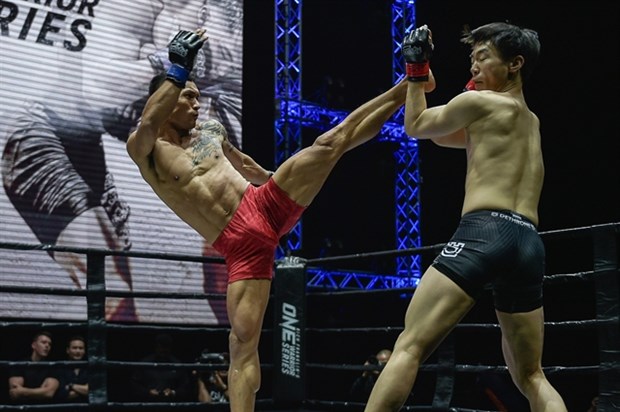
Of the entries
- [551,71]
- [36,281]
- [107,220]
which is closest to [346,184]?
[551,71]

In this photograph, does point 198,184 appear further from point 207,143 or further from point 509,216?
point 509,216

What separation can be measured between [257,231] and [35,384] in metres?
2.42

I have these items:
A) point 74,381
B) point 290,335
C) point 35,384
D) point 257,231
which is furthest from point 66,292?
point 257,231

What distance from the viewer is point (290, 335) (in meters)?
4.89

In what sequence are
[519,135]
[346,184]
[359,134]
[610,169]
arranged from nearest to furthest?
[519,135]
[359,134]
[610,169]
[346,184]

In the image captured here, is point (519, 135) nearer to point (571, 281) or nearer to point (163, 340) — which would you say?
point (571, 281)

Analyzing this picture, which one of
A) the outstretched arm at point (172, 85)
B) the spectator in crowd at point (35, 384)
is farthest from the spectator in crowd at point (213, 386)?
the outstretched arm at point (172, 85)

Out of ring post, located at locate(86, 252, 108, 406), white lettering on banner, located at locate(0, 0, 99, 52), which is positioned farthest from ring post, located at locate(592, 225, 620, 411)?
white lettering on banner, located at locate(0, 0, 99, 52)

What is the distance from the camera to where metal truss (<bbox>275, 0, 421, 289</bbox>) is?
736cm

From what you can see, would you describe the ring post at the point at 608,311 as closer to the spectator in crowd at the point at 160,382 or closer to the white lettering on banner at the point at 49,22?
the spectator in crowd at the point at 160,382

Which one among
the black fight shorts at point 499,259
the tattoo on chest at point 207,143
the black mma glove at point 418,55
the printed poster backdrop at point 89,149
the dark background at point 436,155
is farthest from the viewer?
the dark background at point 436,155

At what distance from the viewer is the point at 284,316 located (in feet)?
16.2

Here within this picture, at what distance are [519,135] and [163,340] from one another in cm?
370

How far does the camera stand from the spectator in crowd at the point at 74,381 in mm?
5105
